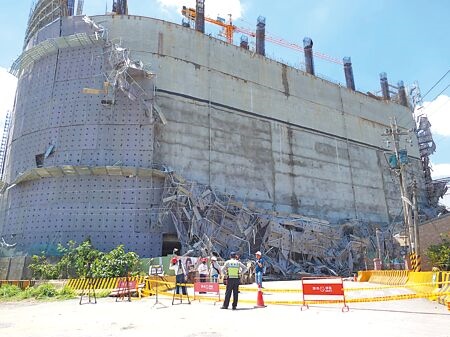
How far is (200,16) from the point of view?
109 ft

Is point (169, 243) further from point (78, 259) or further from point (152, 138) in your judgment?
point (152, 138)

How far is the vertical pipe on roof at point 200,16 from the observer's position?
32375 millimetres

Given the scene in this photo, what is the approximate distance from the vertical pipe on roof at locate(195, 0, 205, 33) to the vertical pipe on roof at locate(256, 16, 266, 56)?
19.5ft

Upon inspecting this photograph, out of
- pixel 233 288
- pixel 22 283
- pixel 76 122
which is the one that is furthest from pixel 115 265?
pixel 233 288

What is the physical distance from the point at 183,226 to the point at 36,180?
1010 centimetres

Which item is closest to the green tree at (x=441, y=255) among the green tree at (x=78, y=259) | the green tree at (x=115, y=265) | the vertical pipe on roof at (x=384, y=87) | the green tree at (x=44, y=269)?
the green tree at (x=115, y=265)

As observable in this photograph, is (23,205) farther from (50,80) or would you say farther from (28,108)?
(50,80)

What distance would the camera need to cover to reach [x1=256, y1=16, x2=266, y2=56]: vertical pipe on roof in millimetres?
36062

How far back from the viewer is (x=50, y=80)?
91.0 feet

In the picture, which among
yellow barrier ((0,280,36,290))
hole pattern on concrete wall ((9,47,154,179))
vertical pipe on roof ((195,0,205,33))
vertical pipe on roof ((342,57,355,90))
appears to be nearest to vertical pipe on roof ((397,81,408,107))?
vertical pipe on roof ((342,57,355,90))

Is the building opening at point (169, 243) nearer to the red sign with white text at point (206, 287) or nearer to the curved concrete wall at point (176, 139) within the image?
the curved concrete wall at point (176, 139)

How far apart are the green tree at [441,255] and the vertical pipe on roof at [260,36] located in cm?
2170

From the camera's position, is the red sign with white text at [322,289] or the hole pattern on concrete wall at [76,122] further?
the hole pattern on concrete wall at [76,122]

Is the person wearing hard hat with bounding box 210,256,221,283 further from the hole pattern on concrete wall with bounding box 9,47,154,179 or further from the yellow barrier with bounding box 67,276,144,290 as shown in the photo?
the hole pattern on concrete wall with bounding box 9,47,154,179
